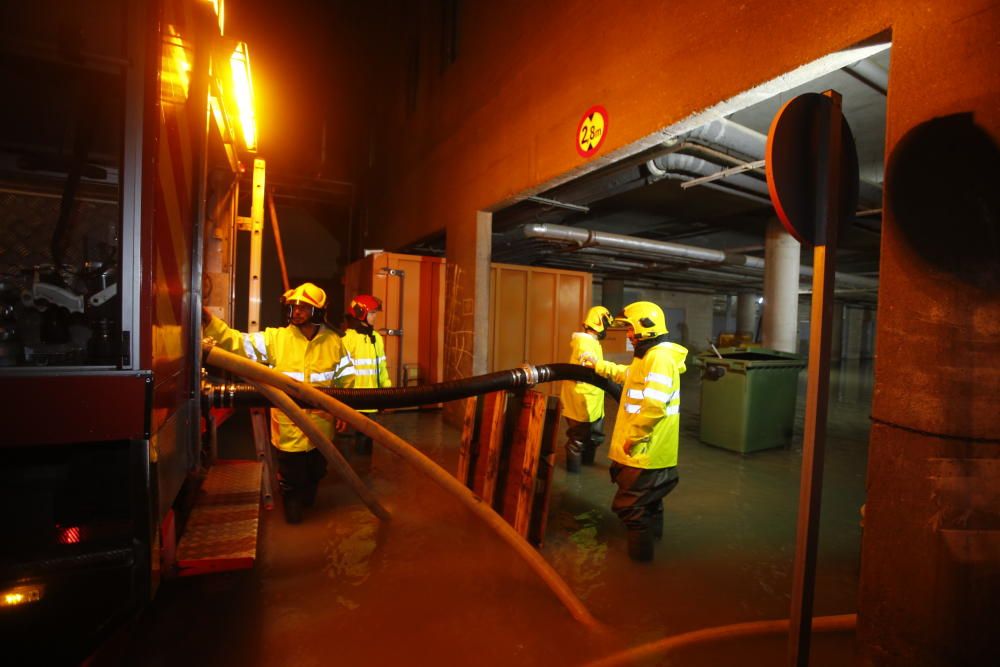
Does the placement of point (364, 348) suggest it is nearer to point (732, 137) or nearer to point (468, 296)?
point (468, 296)

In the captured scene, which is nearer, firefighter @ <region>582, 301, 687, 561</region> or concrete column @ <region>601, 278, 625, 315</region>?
firefighter @ <region>582, 301, 687, 561</region>

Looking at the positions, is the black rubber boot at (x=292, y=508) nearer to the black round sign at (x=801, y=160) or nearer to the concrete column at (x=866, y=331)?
the black round sign at (x=801, y=160)

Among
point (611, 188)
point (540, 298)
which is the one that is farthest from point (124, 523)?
point (540, 298)

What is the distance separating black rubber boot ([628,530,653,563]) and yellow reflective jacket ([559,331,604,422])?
6.26ft

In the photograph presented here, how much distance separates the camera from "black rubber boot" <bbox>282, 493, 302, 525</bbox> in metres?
3.52

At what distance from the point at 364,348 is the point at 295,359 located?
704 millimetres

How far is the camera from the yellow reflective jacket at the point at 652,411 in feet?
10.1

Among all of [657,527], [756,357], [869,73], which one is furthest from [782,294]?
[657,527]

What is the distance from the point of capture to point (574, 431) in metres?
5.08

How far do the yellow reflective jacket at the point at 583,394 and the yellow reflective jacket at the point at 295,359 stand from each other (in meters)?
2.44

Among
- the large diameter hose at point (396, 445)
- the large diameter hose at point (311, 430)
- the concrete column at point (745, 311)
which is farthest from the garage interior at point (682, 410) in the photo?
the concrete column at point (745, 311)

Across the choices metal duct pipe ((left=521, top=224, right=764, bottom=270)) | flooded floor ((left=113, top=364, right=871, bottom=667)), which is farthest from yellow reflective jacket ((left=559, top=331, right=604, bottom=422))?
metal duct pipe ((left=521, top=224, right=764, bottom=270))

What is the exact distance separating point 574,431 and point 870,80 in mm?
4178

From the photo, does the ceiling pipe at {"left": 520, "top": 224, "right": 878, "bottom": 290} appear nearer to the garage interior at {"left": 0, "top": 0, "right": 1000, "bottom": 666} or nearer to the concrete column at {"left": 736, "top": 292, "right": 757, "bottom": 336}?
the garage interior at {"left": 0, "top": 0, "right": 1000, "bottom": 666}
